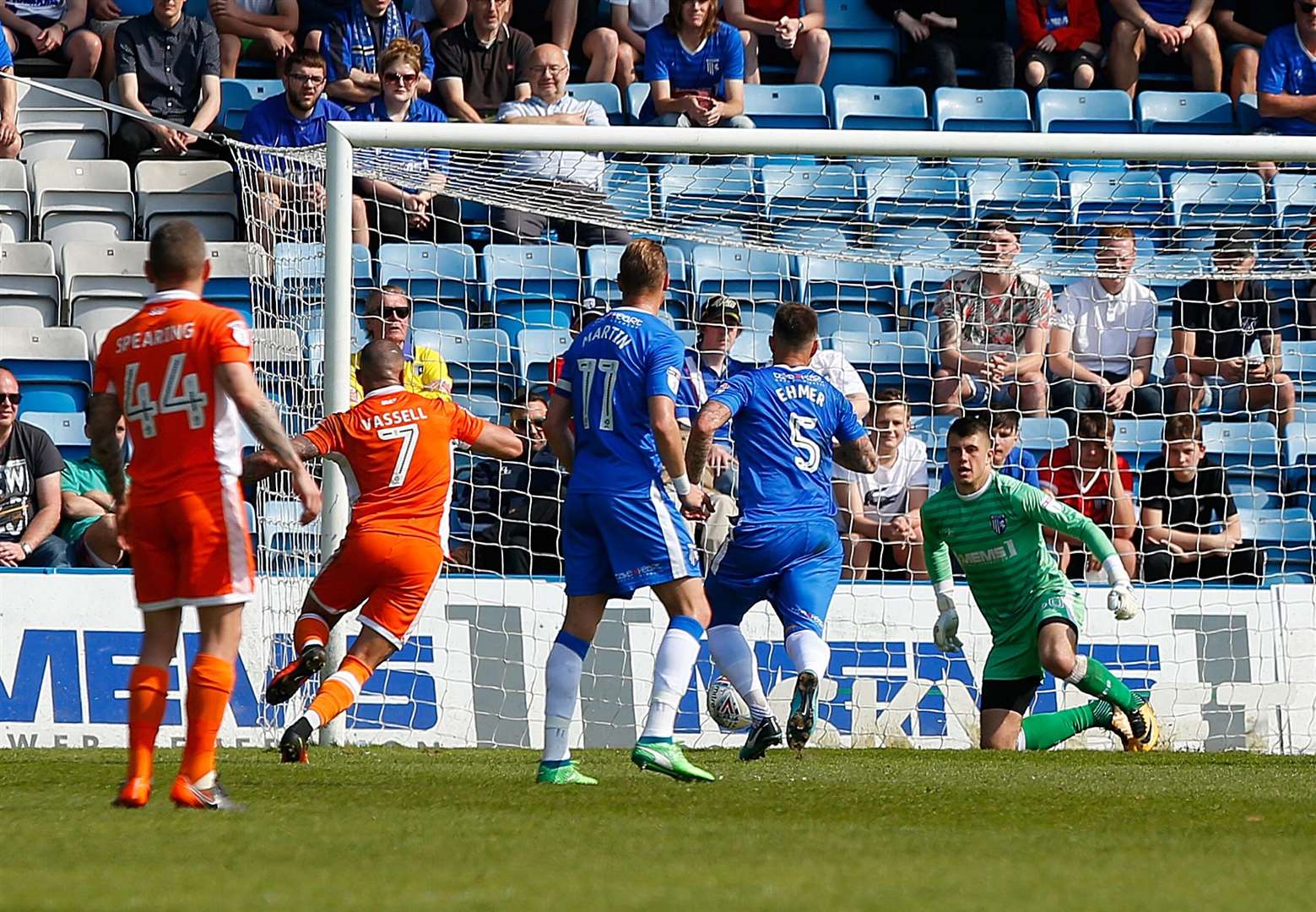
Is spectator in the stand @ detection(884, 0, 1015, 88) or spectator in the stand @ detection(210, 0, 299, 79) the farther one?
spectator in the stand @ detection(884, 0, 1015, 88)

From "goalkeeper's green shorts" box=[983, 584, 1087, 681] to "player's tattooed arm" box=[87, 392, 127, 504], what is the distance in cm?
519

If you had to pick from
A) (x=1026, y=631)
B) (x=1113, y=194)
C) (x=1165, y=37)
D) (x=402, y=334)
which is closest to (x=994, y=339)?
(x=1113, y=194)

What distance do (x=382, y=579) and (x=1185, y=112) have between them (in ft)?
29.4

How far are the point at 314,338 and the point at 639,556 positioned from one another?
4.25 metres

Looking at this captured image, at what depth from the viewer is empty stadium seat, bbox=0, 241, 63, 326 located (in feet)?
40.8

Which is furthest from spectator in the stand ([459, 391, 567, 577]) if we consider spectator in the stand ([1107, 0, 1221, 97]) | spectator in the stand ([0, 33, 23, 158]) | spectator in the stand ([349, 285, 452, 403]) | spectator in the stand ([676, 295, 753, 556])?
spectator in the stand ([1107, 0, 1221, 97])

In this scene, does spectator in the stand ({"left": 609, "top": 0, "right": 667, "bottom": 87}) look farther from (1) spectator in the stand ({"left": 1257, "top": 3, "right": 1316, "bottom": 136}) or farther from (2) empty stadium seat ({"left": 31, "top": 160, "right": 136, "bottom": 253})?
(1) spectator in the stand ({"left": 1257, "top": 3, "right": 1316, "bottom": 136})

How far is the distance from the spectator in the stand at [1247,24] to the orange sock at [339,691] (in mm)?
9683

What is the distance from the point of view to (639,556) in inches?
269

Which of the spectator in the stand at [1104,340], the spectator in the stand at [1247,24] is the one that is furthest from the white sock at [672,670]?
the spectator in the stand at [1247,24]

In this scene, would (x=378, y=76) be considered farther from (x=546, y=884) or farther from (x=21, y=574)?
(x=546, y=884)

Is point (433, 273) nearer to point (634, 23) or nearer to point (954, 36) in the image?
point (634, 23)

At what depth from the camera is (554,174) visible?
35.3 ft

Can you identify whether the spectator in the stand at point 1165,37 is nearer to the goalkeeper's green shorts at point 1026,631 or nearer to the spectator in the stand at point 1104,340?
the spectator in the stand at point 1104,340
